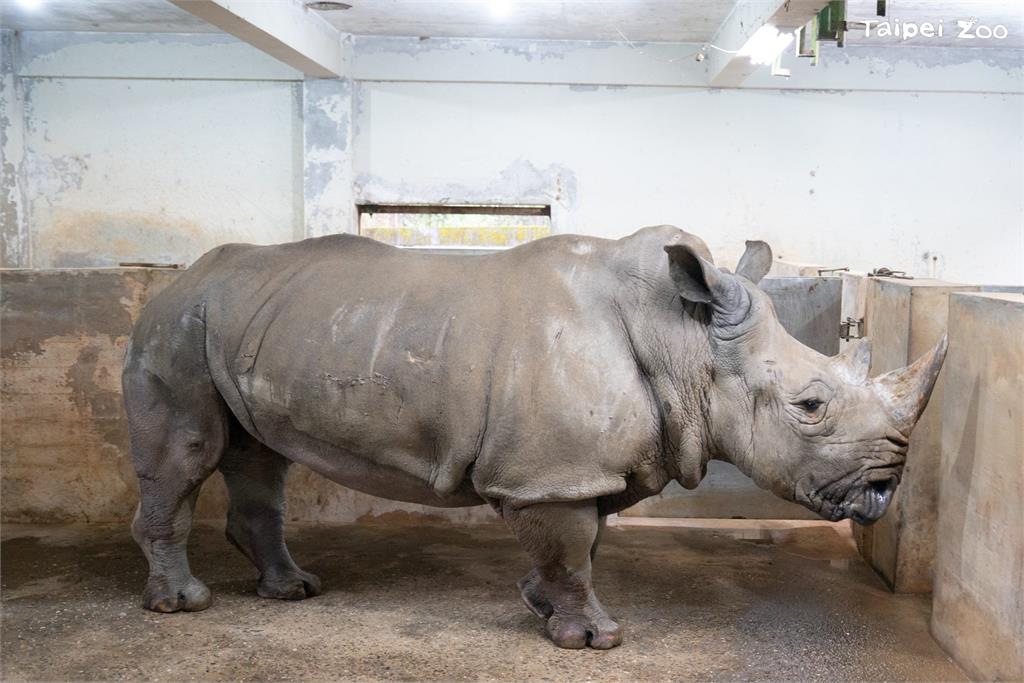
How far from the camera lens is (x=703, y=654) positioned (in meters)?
4.15

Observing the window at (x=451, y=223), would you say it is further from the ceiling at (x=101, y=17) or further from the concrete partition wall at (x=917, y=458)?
the concrete partition wall at (x=917, y=458)

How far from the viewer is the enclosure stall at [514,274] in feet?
13.3

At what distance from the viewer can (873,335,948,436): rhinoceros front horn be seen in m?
3.83

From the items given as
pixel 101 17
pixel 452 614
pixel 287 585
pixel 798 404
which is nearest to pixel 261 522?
pixel 287 585

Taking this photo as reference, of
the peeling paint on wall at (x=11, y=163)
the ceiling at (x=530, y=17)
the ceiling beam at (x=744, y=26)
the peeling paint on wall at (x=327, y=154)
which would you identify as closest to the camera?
the ceiling beam at (x=744, y=26)

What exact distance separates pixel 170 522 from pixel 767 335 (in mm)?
2638

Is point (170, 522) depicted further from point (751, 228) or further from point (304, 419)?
point (751, 228)

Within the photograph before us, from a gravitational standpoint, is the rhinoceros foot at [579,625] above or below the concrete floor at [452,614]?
above

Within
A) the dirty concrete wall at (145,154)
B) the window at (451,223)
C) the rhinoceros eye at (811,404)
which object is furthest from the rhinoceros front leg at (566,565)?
the dirty concrete wall at (145,154)

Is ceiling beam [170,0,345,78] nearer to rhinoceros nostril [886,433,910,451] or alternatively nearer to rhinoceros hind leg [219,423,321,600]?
rhinoceros hind leg [219,423,321,600]

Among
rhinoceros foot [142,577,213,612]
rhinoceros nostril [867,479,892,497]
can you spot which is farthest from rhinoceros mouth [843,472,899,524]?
rhinoceros foot [142,577,213,612]

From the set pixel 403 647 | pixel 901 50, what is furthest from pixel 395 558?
pixel 901 50

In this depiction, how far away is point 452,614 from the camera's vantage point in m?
4.59

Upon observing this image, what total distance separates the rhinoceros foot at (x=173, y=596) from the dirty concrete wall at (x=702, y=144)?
533 cm
